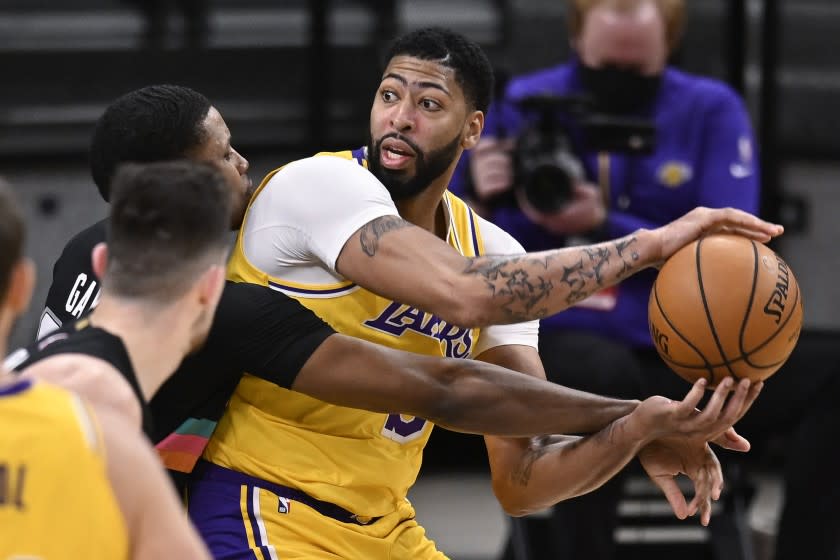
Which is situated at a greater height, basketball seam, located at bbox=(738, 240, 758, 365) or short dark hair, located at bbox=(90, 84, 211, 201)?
short dark hair, located at bbox=(90, 84, 211, 201)

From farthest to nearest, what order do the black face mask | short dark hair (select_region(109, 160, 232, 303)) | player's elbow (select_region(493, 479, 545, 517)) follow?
the black face mask, player's elbow (select_region(493, 479, 545, 517)), short dark hair (select_region(109, 160, 232, 303))

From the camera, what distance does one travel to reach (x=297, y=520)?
346 centimetres

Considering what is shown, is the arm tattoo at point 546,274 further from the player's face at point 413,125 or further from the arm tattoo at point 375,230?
the player's face at point 413,125

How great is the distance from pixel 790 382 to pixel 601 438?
2248mm

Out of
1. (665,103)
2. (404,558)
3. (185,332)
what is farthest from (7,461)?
(665,103)

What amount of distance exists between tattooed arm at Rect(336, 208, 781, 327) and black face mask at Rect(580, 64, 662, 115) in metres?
2.36

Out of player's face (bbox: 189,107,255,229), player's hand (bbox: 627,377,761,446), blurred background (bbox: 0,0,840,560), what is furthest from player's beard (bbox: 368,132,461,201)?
blurred background (bbox: 0,0,840,560)

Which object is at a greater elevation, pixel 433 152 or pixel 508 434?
pixel 433 152

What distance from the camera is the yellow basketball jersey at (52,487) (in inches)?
82.4

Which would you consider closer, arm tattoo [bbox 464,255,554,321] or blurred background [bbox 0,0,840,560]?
arm tattoo [bbox 464,255,554,321]

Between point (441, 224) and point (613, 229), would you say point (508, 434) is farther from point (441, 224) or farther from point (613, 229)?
point (613, 229)

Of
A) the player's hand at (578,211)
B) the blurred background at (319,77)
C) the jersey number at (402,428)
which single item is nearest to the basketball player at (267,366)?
the jersey number at (402,428)

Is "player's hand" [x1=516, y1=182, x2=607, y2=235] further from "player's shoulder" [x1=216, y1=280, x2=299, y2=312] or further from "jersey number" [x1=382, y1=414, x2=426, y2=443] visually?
"player's shoulder" [x1=216, y1=280, x2=299, y2=312]

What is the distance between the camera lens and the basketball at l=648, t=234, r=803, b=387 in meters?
3.39
